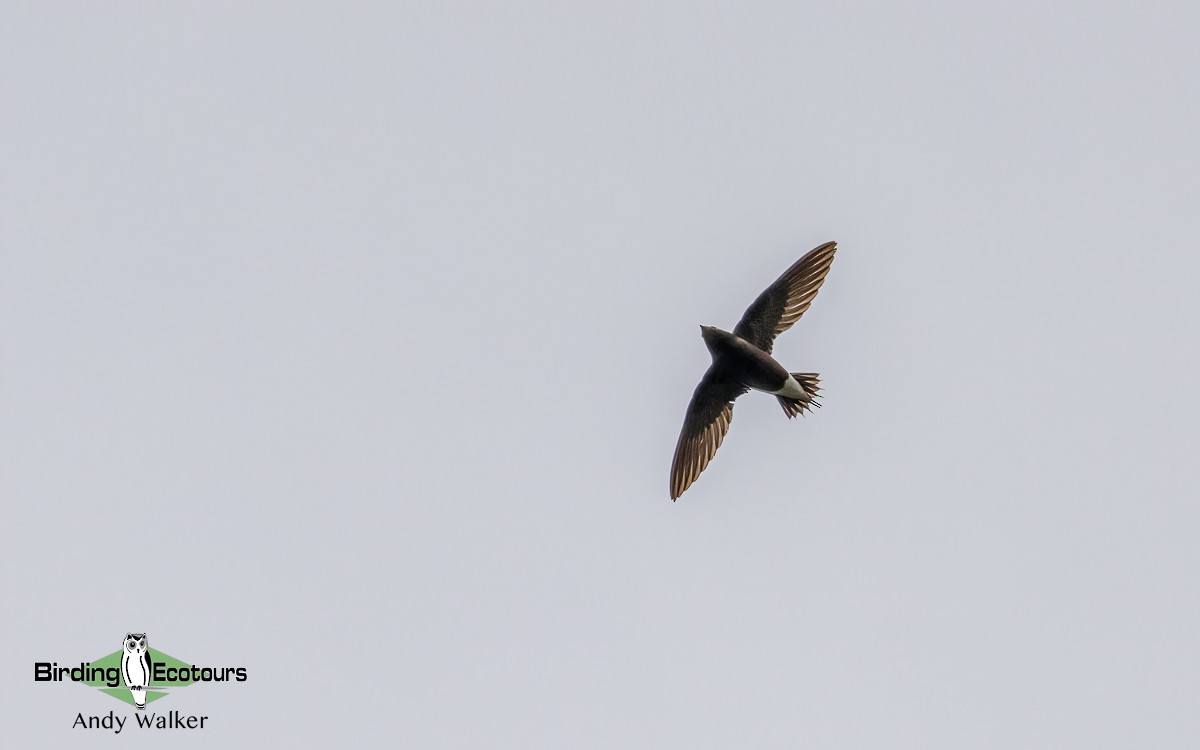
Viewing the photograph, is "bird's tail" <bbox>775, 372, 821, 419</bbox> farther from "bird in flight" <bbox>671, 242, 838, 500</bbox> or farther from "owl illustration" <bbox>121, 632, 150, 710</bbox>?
"owl illustration" <bbox>121, 632, 150, 710</bbox>

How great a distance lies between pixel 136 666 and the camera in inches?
882

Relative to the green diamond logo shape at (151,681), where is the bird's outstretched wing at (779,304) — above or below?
above

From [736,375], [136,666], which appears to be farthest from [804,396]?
[136,666]

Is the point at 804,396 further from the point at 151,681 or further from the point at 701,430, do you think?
the point at 151,681

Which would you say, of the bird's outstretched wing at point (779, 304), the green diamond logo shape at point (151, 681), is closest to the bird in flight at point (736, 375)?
the bird's outstretched wing at point (779, 304)

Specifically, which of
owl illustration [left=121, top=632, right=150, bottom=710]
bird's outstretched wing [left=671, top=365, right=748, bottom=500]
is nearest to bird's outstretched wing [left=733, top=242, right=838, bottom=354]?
bird's outstretched wing [left=671, top=365, right=748, bottom=500]

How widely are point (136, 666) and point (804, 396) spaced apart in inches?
425

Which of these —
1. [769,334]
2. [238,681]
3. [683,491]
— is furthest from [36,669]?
[769,334]

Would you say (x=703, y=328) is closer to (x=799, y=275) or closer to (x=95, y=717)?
(x=799, y=275)

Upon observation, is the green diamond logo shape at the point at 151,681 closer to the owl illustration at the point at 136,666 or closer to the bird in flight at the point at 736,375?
the owl illustration at the point at 136,666

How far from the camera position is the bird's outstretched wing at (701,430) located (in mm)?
20156

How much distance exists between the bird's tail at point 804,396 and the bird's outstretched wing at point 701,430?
0.82 m

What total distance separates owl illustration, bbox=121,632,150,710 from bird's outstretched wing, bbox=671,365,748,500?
27.8 feet

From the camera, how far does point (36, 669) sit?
75.3 feet
